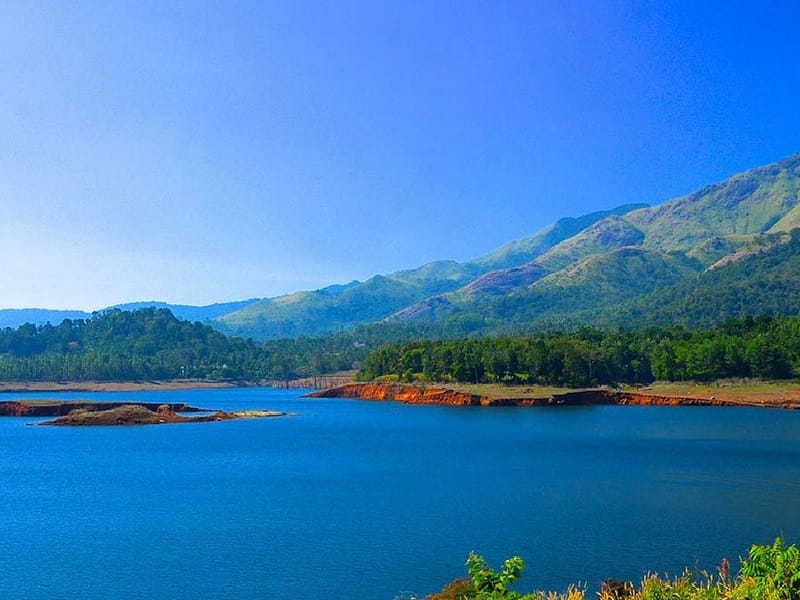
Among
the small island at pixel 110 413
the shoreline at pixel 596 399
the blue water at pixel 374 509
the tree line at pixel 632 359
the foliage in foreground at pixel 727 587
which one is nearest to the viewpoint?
the foliage in foreground at pixel 727 587

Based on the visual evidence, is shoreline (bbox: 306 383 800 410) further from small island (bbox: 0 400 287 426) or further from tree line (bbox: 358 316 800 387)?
small island (bbox: 0 400 287 426)

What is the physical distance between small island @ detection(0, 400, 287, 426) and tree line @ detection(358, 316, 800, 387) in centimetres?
5209

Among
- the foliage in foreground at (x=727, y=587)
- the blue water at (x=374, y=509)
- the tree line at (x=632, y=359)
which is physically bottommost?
the blue water at (x=374, y=509)

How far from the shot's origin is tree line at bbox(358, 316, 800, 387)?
15896 cm

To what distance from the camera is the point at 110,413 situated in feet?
433

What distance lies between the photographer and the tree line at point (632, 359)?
159m

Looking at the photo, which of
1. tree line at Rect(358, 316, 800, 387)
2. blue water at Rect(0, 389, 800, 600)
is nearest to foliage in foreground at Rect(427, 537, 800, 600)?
blue water at Rect(0, 389, 800, 600)

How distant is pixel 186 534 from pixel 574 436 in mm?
62941

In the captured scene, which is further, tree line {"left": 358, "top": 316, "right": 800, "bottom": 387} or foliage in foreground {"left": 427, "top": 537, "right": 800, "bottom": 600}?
tree line {"left": 358, "top": 316, "right": 800, "bottom": 387}

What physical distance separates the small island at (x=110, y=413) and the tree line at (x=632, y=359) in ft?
171

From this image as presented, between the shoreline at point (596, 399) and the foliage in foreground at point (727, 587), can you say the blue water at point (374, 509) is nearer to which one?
the foliage in foreground at point (727, 587)

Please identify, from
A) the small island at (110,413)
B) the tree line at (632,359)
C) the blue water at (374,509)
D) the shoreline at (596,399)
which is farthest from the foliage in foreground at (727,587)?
the tree line at (632,359)

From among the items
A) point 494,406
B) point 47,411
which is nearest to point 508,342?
point 494,406

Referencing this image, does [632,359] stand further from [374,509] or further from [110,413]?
[374,509]
